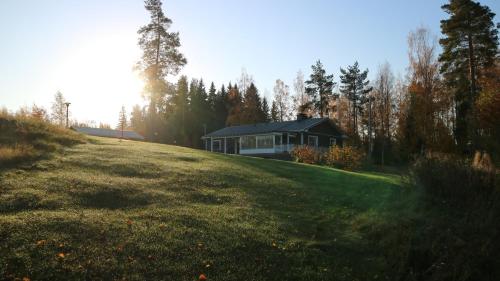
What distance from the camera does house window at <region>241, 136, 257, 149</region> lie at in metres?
46.7

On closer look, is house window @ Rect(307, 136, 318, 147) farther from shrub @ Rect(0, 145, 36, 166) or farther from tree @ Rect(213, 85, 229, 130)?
shrub @ Rect(0, 145, 36, 166)

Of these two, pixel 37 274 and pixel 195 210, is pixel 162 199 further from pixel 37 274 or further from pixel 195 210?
pixel 37 274

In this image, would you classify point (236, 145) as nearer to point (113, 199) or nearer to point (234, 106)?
point (234, 106)

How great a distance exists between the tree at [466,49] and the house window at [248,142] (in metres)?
19.8

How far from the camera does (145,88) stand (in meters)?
47.2

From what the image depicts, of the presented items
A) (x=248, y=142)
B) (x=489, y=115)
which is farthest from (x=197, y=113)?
(x=489, y=115)

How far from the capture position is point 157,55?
4797 centimetres

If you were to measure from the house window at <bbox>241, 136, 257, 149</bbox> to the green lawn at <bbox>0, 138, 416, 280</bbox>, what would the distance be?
108 ft

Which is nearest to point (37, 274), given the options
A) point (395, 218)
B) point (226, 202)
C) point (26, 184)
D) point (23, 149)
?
point (26, 184)

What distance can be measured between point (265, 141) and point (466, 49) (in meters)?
20.5

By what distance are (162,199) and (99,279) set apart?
4.24m

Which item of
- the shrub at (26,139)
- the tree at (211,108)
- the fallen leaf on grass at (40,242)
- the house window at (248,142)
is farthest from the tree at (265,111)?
the fallen leaf on grass at (40,242)

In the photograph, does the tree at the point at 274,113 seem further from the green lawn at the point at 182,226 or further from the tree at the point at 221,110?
the green lawn at the point at 182,226

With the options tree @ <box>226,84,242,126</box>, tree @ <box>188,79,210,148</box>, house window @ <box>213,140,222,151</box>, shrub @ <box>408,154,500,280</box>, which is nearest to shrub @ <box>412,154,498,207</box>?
shrub @ <box>408,154,500,280</box>
